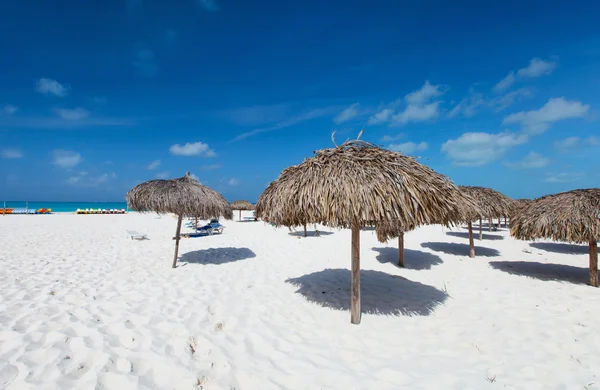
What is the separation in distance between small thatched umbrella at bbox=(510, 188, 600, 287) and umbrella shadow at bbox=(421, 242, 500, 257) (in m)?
4.38

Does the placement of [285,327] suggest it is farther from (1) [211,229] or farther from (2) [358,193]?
(1) [211,229]

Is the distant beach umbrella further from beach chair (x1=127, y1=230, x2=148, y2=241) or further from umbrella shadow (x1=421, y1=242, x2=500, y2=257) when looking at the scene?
beach chair (x1=127, y1=230, x2=148, y2=241)

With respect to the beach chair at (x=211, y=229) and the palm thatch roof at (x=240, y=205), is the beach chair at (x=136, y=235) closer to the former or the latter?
the beach chair at (x=211, y=229)

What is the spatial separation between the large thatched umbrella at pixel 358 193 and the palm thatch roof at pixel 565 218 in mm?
4153

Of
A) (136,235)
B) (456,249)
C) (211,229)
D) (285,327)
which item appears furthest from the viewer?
(211,229)

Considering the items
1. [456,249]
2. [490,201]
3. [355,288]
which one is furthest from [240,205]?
[355,288]

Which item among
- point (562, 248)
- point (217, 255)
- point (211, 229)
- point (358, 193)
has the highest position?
point (358, 193)

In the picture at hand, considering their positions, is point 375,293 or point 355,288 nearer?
point 355,288

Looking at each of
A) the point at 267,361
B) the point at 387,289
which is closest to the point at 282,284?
the point at 387,289

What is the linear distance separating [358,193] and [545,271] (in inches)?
339

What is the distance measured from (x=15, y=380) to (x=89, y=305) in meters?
2.29

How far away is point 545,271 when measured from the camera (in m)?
8.45

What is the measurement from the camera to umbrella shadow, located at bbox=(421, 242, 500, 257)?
37.7 ft

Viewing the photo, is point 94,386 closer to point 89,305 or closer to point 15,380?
point 15,380
